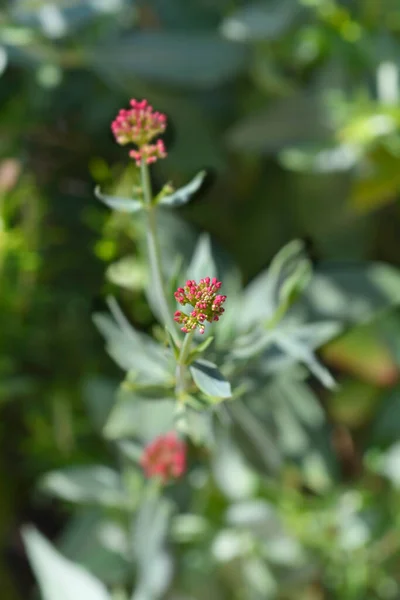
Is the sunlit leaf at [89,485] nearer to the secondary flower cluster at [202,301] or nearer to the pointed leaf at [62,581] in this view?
the pointed leaf at [62,581]

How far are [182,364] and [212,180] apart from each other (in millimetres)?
221

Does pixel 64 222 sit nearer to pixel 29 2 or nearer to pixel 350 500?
pixel 29 2

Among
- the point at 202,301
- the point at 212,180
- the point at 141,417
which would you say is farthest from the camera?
the point at 212,180

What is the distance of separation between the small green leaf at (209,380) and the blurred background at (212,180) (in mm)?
191

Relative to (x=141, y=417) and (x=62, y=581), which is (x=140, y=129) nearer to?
(x=141, y=417)

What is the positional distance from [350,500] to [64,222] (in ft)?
0.83

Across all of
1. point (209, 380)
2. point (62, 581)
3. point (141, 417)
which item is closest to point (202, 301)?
point (209, 380)

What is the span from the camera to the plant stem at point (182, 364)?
0.23 metres

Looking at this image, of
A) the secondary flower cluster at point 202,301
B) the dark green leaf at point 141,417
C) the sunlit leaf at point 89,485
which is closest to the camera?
the secondary flower cluster at point 202,301

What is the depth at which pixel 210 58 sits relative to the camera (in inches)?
19.5

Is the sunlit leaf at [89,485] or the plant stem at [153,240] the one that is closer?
the plant stem at [153,240]

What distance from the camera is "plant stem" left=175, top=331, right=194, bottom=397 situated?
0.23m

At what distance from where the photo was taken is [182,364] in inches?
9.4

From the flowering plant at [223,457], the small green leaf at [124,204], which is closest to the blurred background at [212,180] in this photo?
the flowering plant at [223,457]
